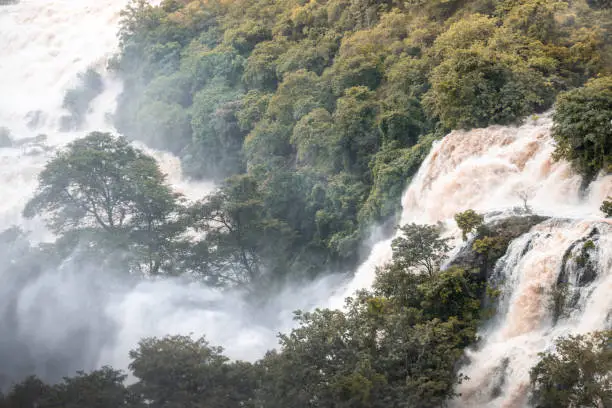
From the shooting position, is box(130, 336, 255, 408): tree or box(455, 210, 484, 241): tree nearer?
box(130, 336, 255, 408): tree

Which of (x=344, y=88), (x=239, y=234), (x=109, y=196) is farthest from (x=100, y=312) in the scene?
(x=344, y=88)

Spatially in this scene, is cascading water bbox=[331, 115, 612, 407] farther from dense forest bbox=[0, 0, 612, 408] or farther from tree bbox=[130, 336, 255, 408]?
tree bbox=[130, 336, 255, 408]

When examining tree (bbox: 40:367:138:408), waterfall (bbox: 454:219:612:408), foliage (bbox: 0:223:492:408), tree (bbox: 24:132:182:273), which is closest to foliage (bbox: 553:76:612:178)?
waterfall (bbox: 454:219:612:408)

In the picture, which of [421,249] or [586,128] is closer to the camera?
[586,128]

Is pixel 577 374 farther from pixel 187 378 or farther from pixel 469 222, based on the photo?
pixel 187 378

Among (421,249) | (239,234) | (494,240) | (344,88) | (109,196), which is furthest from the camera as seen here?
(109,196)

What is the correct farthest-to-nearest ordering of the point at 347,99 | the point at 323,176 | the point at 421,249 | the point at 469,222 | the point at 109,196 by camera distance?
the point at 109,196
the point at 323,176
the point at 347,99
the point at 421,249
the point at 469,222
